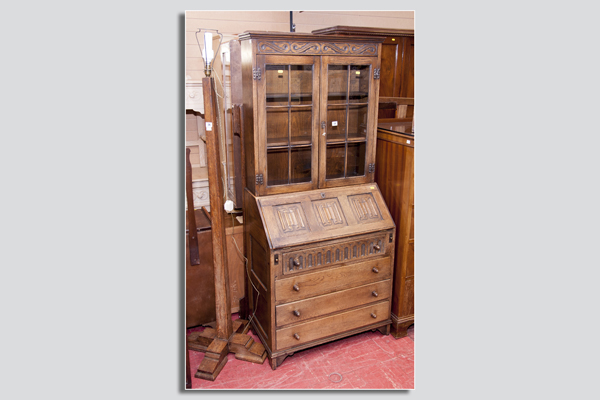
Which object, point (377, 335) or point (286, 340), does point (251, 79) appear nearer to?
point (286, 340)

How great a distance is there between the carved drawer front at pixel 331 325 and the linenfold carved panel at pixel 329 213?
661 mm

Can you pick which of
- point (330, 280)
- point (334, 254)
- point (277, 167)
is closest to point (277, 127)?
point (277, 167)

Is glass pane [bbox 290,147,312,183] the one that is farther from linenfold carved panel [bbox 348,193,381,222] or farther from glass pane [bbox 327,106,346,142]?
linenfold carved panel [bbox 348,193,381,222]

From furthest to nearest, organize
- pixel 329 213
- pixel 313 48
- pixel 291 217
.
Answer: pixel 329 213 < pixel 291 217 < pixel 313 48

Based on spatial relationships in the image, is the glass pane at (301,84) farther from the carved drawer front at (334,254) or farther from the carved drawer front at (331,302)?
the carved drawer front at (331,302)

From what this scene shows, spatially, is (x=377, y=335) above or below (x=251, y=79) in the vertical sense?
below

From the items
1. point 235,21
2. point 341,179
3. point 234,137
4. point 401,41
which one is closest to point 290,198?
point 341,179

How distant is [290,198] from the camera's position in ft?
9.44

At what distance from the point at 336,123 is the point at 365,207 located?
62 centimetres

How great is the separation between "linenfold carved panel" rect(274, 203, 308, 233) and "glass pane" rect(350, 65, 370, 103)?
0.83 metres

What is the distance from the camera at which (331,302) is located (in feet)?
9.78

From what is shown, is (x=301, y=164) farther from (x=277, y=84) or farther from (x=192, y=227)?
(x=192, y=227)

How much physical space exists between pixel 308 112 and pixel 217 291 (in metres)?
1.33

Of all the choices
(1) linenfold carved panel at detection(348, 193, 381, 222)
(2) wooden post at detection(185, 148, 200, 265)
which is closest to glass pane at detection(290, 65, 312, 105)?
(1) linenfold carved panel at detection(348, 193, 381, 222)
